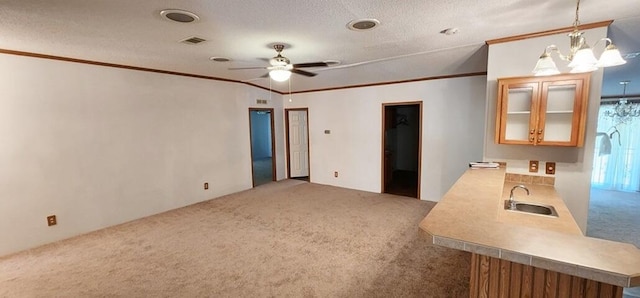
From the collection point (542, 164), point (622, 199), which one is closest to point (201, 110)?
point (542, 164)

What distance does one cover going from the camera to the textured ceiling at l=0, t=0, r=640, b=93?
6.92 ft

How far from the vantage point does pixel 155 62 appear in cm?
397

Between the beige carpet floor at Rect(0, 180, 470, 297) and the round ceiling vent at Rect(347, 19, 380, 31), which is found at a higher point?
the round ceiling vent at Rect(347, 19, 380, 31)

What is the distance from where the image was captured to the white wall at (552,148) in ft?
8.79

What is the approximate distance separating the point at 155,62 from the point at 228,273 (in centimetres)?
309

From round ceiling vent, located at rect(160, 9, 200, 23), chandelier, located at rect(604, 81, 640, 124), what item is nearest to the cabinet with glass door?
round ceiling vent, located at rect(160, 9, 200, 23)

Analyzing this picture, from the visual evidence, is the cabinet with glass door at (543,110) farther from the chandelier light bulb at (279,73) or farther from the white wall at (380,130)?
the chandelier light bulb at (279,73)

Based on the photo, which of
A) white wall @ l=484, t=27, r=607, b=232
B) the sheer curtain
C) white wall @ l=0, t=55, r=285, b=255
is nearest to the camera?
white wall @ l=484, t=27, r=607, b=232

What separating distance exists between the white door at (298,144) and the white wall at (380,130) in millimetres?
382

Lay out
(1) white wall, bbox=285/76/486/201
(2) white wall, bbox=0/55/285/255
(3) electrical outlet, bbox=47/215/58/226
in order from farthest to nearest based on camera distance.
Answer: (1) white wall, bbox=285/76/486/201, (3) electrical outlet, bbox=47/215/58/226, (2) white wall, bbox=0/55/285/255

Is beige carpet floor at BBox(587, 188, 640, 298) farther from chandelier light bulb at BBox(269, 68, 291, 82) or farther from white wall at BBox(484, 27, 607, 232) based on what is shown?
chandelier light bulb at BBox(269, 68, 291, 82)

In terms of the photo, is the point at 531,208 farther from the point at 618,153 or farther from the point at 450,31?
the point at 618,153

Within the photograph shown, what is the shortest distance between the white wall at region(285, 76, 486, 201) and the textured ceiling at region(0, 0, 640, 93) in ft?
2.80

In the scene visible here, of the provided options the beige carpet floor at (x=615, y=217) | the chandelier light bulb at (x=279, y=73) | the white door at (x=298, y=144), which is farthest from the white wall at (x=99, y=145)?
the beige carpet floor at (x=615, y=217)
